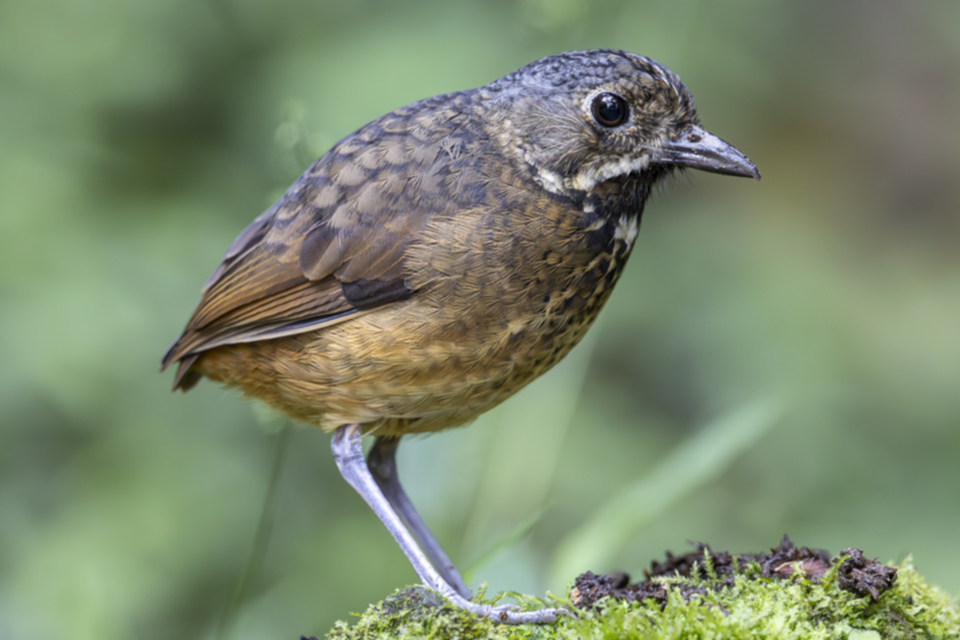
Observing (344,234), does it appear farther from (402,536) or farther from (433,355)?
(402,536)

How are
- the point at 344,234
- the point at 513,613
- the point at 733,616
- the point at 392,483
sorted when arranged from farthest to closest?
the point at 392,483 < the point at 344,234 < the point at 513,613 < the point at 733,616

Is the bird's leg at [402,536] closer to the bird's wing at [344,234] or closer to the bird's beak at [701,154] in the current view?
the bird's wing at [344,234]

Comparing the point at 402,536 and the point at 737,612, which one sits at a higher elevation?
the point at 402,536

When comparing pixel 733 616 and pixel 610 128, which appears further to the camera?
pixel 610 128

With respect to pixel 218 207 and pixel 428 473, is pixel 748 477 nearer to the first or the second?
pixel 428 473

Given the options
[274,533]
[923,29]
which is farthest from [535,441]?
[923,29]

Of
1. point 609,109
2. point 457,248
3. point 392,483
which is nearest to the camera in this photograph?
point 457,248

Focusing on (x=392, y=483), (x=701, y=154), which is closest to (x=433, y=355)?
(x=392, y=483)

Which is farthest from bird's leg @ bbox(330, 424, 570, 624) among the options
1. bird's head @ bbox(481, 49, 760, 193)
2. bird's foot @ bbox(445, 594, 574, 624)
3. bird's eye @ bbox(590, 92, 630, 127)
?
bird's eye @ bbox(590, 92, 630, 127)
